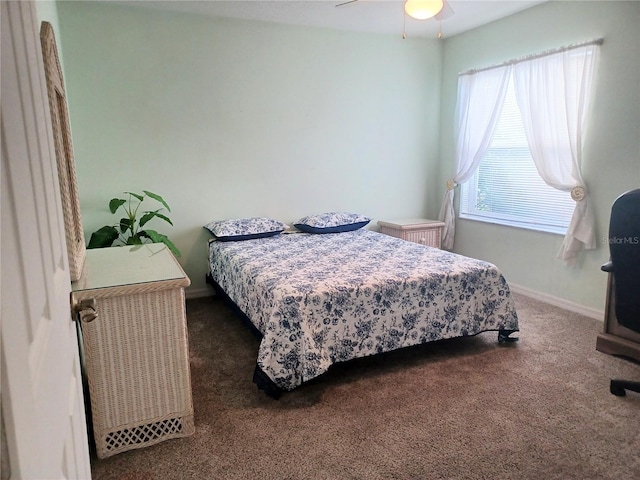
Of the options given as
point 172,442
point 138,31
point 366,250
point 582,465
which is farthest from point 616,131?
point 138,31

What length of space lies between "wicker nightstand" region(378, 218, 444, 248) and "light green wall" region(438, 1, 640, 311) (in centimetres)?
41

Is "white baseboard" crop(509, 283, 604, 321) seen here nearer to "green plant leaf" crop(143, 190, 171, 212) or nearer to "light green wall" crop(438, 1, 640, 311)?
"light green wall" crop(438, 1, 640, 311)

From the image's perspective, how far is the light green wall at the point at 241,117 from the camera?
341cm

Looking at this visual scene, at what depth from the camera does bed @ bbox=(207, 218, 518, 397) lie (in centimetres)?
221

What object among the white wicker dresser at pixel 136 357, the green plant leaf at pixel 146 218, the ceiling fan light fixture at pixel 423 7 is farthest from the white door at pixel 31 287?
the green plant leaf at pixel 146 218

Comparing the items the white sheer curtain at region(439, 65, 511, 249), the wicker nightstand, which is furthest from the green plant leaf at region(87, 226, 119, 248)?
the white sheer curtain at region(439, 65, 511, 249)

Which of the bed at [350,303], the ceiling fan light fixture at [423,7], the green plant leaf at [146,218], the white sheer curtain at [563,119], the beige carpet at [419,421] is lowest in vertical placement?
the beige carpet at [419,421]

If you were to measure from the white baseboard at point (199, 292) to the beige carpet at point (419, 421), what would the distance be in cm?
114

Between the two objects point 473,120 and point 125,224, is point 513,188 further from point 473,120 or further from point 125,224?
point 125,224

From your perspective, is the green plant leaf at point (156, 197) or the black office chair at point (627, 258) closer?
the black office chair at point (627, 258)

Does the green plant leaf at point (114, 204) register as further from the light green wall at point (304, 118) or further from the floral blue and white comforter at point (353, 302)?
the floral blue and white comforter at point (353, 302)

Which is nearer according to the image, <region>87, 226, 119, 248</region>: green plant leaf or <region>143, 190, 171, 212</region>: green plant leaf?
<region>87, 226, 119, 248</region>: green plant leaf

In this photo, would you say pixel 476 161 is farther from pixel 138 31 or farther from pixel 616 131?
pixel 138 31

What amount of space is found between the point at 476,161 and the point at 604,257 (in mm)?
1483
